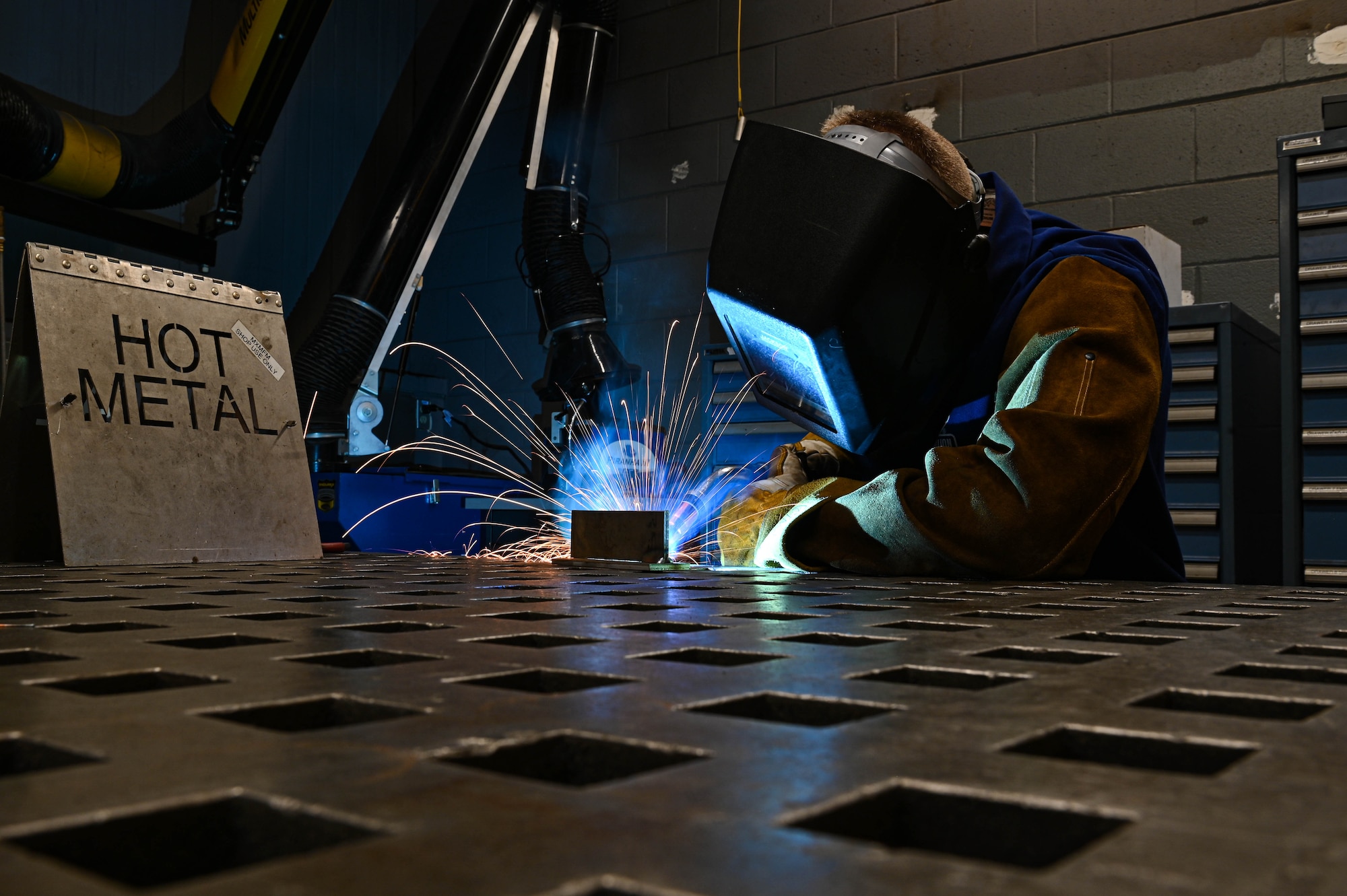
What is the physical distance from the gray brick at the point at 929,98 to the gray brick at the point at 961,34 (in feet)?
0.14

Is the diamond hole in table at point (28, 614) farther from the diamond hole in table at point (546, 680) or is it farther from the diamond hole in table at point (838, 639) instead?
the diamond hole in table at point (838, 639)

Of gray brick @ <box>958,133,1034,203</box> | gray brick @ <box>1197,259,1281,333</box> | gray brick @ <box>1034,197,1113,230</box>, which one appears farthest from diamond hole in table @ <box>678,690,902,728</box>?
gray brick @ <box>958,133,1034,203</box>

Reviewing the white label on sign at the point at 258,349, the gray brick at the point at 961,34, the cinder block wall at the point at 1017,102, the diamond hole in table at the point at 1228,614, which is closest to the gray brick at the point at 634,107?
the cinder block wall at the point at 1017,102

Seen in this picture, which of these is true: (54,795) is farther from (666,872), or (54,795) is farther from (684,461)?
(684,461)

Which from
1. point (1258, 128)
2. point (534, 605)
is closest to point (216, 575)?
point (534, 605)

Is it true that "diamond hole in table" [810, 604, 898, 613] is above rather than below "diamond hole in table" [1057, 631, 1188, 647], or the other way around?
below

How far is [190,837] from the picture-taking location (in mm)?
310

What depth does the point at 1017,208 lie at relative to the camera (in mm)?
1666

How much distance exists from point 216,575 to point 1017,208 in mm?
1351

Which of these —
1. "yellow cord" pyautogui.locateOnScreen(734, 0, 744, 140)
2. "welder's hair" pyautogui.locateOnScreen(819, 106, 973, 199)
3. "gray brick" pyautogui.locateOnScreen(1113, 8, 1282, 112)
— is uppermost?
"yellow cord" pyautogui.locateOnScreen(734, 0, 744, 140)

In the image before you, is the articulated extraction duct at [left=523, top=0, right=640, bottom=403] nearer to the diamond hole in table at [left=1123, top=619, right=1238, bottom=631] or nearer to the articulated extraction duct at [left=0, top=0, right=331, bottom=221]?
the articulated extraction duct at [left=0, top=0, right=331, bottom=221]

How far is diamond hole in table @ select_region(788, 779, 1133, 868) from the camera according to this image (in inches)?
12.2

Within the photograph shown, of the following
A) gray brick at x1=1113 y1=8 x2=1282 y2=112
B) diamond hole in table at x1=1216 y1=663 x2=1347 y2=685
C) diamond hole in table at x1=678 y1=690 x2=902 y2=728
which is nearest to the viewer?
diamond hole in table at x1=678 y1=690 x2=902 y2=728

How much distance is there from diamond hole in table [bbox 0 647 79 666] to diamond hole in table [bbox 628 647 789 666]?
1.15ft
